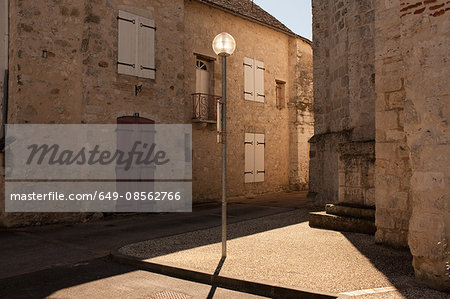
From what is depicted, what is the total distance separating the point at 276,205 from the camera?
11.9 m

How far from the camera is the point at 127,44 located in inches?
415

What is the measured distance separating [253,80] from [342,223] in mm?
8790

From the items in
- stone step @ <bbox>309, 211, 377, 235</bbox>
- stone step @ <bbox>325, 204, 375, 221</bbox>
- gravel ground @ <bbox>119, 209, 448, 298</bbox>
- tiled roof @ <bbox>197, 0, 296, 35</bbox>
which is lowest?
gravel ground @ <bbox>119, 209, 448, 298</bbox>

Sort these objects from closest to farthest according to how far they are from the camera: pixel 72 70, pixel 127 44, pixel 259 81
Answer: pixel 72 70 → pixel 127 44 → pixel 259 81

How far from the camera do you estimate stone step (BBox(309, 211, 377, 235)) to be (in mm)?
6754

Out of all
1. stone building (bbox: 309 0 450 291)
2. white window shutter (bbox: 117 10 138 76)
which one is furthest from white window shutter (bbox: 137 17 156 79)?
stone building (bbox: 309 0 450 291)

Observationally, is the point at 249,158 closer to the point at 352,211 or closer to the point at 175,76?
the point at 175,76

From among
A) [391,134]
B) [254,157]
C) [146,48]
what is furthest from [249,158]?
[391,134]

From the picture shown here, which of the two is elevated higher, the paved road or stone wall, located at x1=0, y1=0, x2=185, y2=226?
stone wall, located at x1=0, y1=0, x2=185, y2=226

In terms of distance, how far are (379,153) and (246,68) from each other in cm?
953

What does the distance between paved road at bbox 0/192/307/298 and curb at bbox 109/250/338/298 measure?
137 mm

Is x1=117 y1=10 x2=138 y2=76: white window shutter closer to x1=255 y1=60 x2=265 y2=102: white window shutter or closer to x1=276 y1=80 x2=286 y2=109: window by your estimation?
x1=255 y1=60 x2=265 y2=102: white window shutter

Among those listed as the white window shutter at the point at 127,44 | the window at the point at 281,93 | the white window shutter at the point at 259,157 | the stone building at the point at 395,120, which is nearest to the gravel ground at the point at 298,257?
the stone building at the point at 395,120

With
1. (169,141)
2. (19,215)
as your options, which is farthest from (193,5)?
(19,215)
